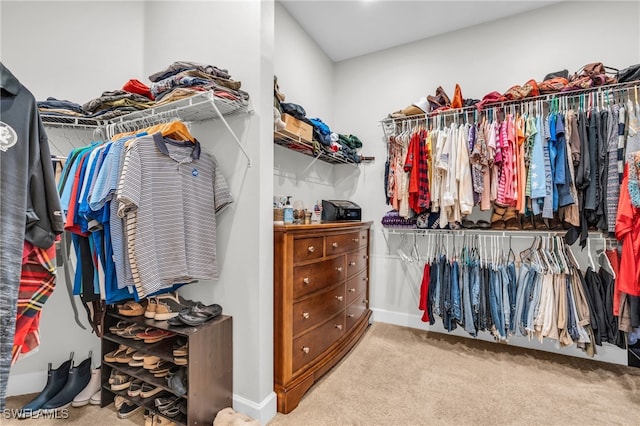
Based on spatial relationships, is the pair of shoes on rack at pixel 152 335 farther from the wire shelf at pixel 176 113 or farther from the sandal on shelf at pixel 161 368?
the wire shelf at pixel 176 113

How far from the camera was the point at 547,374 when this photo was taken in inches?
83.1

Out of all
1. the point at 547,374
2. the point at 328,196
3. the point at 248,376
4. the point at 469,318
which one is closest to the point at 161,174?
the point at 248,376

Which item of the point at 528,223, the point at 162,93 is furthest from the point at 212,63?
the point at 528,223

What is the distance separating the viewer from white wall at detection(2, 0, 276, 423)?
5.28ft

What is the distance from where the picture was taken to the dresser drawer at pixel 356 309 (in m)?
2.44

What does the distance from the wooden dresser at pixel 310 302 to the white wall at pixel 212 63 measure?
0.22ft

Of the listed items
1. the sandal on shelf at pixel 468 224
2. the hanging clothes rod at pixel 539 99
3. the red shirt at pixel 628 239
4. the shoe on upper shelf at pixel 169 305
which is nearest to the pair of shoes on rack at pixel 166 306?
the shoe on upper shelf at pixel 169 305

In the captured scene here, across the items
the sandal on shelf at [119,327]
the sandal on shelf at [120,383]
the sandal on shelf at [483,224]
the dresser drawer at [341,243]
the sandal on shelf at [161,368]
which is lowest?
the sandal on shelf at [120,383]

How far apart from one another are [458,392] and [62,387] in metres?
2.47

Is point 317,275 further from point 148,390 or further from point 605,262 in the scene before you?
point 605,262

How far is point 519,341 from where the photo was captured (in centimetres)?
255

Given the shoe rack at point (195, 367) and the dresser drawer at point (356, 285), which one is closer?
the shoe rack at point (195, 367)

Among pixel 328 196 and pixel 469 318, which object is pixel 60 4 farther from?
pixel 469 318

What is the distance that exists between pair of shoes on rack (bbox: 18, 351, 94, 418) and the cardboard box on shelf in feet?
6.57
